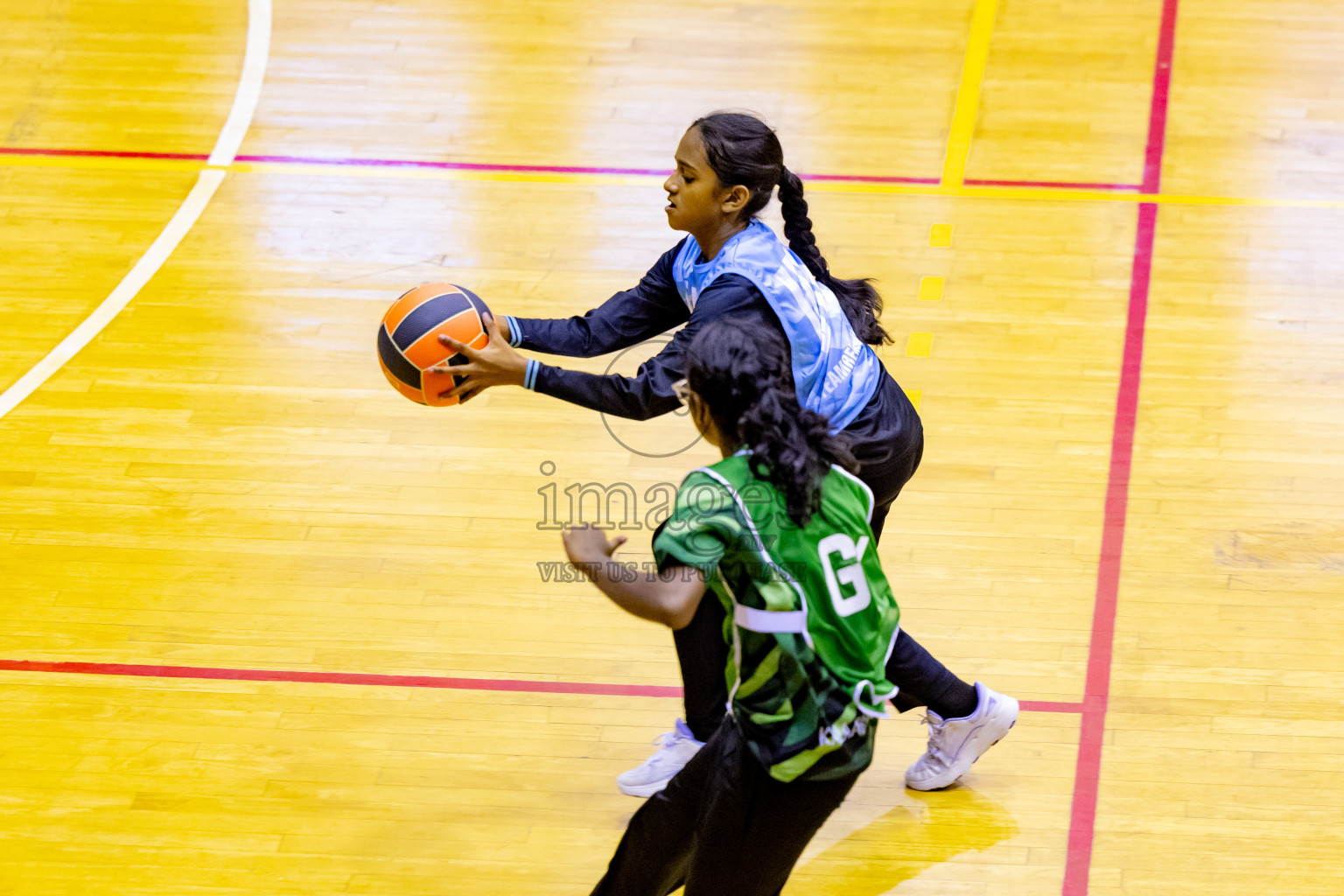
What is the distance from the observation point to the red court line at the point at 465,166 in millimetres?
5672

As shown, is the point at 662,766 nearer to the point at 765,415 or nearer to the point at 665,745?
the point at 665,745

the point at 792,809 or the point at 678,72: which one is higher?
the point at 678,72

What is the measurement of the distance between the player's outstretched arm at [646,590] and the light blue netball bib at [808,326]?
94cm

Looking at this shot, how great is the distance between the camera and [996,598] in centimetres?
398

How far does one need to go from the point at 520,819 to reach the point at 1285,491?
8.25 feet

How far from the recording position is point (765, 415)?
236 centimetres

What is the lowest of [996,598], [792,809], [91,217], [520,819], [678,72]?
[520,819]

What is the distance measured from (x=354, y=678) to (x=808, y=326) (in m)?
1.61

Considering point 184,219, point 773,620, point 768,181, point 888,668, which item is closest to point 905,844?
point 888,668

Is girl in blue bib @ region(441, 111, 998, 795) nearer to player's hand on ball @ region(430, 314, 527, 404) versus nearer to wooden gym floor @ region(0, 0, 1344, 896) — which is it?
player's hand on ball @ region(430, 314, 527, 404)

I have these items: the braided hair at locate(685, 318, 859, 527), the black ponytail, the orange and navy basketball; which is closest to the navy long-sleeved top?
the black ponytail

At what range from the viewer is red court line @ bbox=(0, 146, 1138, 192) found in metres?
5.67

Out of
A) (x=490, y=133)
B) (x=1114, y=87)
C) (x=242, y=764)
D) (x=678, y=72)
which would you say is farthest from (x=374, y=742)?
(x=1114, y=87)

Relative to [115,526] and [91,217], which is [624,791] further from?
[91,217]
